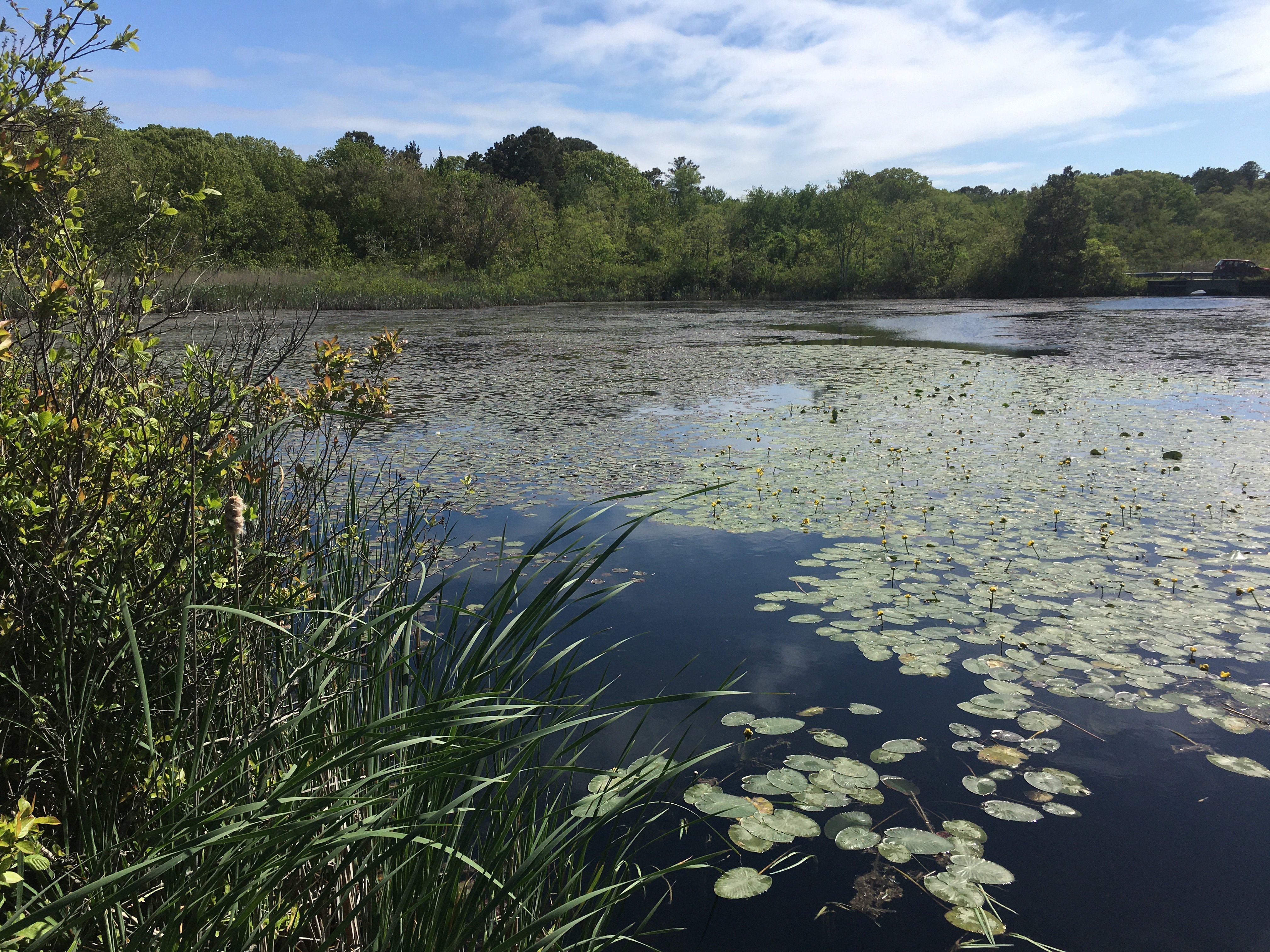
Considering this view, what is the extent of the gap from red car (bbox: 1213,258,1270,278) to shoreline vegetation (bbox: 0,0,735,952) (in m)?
48.7

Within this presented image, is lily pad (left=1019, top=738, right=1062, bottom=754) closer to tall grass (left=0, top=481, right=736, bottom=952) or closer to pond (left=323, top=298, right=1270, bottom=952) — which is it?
pond (left=323, top=298, right=1270, bottom=952)

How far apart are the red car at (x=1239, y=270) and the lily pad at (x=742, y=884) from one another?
158ft

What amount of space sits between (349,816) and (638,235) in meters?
51.3

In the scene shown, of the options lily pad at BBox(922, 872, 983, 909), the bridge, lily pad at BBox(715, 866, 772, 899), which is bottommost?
lily pad at BBox(715, 866, 772, 899)

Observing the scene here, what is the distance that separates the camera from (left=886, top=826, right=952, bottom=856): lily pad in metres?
2.05

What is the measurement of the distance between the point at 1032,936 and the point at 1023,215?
4885cm

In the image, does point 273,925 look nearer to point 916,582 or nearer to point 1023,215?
point 916,582

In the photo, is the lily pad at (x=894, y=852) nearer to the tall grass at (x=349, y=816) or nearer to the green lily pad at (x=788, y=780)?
the green lily pad at (x=788, y=780)

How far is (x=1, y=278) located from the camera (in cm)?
171

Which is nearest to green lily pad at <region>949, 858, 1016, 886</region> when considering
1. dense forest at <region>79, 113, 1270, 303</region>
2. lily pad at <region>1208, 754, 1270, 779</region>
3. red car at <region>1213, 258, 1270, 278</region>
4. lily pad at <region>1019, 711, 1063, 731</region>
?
lily pad at <region>1019, 711, 1063, 731</region>

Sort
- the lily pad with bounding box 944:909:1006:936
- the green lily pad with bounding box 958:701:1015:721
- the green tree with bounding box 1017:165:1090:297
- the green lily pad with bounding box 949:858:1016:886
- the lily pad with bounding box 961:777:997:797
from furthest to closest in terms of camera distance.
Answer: the green tree with bounding box 1017:165:1090:297, the green lily pad with bounding box 958:701:1015:721, the lily pad with bounding box 961:777:997:797, the green lily pad with bounding box 949:858:1016:886, the lily pad with bounding box 944:909:1006:936

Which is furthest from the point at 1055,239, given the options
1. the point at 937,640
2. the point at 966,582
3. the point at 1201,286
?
the point at 937,640

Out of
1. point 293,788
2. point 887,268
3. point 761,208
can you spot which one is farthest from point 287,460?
point 761,208

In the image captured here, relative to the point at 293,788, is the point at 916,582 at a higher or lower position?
lower
